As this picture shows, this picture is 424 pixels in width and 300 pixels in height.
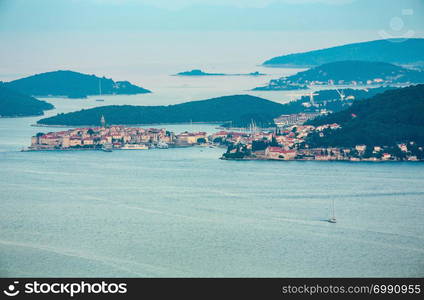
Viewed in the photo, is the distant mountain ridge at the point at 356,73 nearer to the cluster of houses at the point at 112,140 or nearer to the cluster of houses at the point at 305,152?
the cluster of houses at the point at 112,140

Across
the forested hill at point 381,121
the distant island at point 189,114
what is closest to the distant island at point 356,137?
the forested hill at point 381,121

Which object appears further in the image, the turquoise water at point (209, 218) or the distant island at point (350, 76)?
the distant island at point (350, 76)

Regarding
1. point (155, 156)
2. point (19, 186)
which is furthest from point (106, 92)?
point (19, 186)

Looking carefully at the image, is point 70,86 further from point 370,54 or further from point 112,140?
point 112,140

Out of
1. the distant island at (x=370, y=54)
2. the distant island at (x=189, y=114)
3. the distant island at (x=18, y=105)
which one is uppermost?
the distant island at (x=370, y=54)

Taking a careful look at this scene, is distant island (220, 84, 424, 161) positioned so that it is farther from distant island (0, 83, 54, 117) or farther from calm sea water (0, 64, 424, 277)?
distant island (0, 83, 54, 117)
